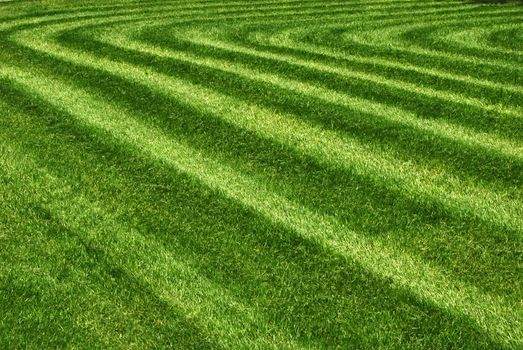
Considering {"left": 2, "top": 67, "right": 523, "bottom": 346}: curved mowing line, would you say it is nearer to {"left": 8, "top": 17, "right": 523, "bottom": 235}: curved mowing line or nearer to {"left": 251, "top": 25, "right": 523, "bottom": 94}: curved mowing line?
{"left": 8, "top": 17, "right": 523, "bottom": 235}: curved mowing line

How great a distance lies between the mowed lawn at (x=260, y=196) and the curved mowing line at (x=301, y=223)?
0.02 metres

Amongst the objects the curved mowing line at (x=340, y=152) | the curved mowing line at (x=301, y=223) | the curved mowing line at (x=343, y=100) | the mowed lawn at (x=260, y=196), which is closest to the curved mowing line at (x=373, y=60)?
the mowed lawn at (x=260, y=196)

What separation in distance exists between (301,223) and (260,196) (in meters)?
0.68

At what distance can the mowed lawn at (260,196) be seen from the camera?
15.4 ft

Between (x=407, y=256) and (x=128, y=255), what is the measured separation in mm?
2428

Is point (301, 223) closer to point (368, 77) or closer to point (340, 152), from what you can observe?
point (340, 152)

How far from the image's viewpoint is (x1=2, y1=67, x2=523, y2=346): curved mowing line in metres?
4.78

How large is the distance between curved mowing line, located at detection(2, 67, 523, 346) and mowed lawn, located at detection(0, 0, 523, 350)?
0.02 meters

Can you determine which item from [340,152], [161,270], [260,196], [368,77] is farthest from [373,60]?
[161,270]

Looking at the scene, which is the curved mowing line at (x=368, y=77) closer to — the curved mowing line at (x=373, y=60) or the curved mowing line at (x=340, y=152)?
the curved mowing line at (x=373, y=60)

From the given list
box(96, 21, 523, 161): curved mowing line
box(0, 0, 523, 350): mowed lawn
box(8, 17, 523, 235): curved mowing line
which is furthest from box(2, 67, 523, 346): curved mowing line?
box(96, 21, 523, 161): curved mowing line

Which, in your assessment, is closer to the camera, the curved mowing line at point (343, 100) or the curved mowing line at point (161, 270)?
the curved mowing line at point (161, 270)

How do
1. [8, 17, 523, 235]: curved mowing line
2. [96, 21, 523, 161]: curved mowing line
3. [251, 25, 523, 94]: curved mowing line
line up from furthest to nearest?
[251, 25, 523, 94]: curved mowing line, [96, 21, 523, 161]: curved mowing line, [8, 17, 523, 235]: curved mowing line

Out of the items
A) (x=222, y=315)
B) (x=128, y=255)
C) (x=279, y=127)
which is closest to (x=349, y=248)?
(x=222, y=315)
